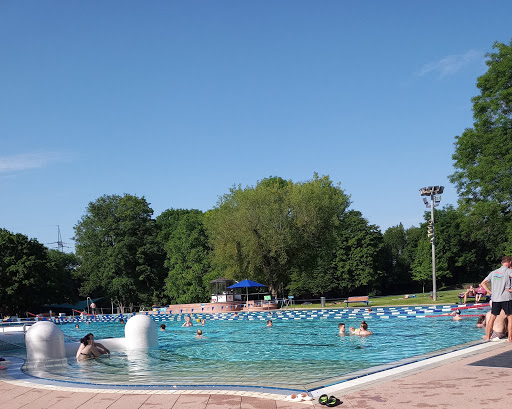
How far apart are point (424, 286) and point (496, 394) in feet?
200

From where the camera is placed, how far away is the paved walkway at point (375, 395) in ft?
19.0

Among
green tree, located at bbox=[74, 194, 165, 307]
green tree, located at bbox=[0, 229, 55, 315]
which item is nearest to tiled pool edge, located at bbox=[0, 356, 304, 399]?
green tree, located at bbox=[0, 229, 55, 315]

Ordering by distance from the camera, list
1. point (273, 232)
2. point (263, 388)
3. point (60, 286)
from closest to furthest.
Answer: point (263, 388), point (273, 232), point (60, 286)

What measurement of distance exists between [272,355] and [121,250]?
3981 centimetres

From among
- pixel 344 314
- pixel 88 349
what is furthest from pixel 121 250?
pixel 88 349

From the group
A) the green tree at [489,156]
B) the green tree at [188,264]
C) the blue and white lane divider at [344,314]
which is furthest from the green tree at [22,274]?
the green tree at [489,156]

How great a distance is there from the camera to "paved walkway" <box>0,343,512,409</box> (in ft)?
19.0

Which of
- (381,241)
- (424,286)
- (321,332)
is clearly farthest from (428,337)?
(424,286)

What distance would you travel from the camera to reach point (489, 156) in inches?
1151

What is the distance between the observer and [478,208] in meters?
28.8

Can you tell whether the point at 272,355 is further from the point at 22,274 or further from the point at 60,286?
the point at 60,286

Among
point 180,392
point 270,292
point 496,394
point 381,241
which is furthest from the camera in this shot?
point 381,241

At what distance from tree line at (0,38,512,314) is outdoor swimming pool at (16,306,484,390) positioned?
1204 cm

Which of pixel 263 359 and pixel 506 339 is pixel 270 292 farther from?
pixel 506 339
